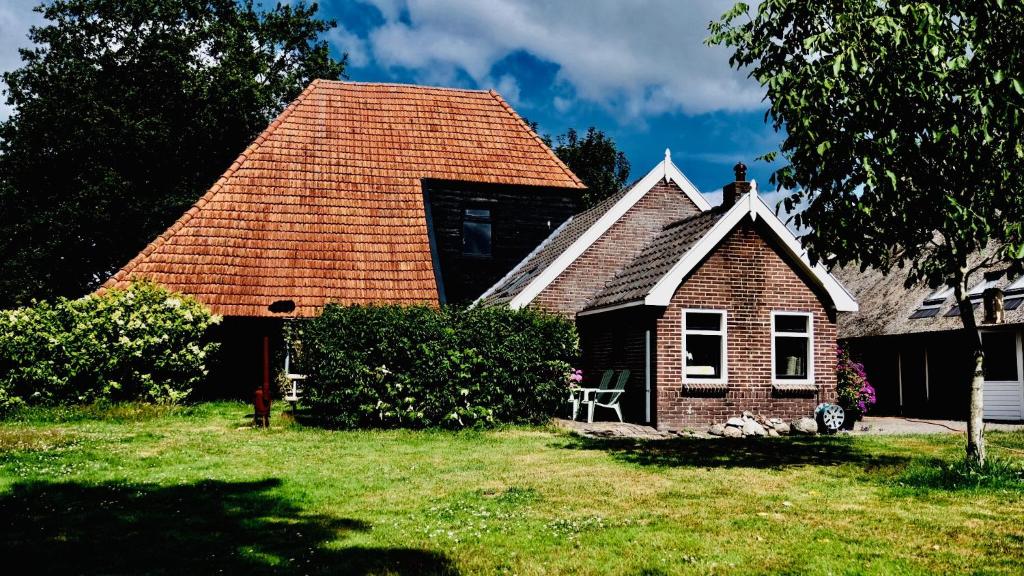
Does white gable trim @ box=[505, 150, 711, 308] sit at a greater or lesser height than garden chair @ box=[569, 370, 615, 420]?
greater

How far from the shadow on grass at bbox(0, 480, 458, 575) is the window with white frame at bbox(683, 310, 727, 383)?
1086cm

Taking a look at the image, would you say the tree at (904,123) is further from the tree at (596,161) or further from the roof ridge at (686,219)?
the tree at (596,161)

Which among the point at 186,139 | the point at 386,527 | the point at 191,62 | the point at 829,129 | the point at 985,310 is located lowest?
the point at 386,527

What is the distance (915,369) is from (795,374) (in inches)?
400

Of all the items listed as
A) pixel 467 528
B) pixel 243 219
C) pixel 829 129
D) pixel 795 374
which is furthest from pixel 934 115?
pixel 243 219

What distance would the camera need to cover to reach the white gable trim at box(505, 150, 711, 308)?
1911 centimetres

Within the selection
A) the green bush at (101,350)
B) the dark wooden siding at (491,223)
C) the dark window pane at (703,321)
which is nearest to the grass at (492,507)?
the green bush at (101,350)

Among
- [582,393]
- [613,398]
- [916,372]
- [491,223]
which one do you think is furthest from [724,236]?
[916,372]

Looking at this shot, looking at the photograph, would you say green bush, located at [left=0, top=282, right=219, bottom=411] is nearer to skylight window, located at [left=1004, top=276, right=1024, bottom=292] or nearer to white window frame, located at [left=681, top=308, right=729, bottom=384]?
white window frame, located at [left=681, top=308, right=729, bottom=384]

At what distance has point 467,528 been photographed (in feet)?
22.4

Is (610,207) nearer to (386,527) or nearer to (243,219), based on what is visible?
(243,219)

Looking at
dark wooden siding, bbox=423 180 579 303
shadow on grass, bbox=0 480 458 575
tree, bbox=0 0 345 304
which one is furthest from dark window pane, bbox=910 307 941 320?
tree, bbox=0 0 345 304

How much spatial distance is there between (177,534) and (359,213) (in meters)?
17.1

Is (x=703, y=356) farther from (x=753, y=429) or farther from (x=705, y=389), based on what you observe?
(x=753, y=429)
